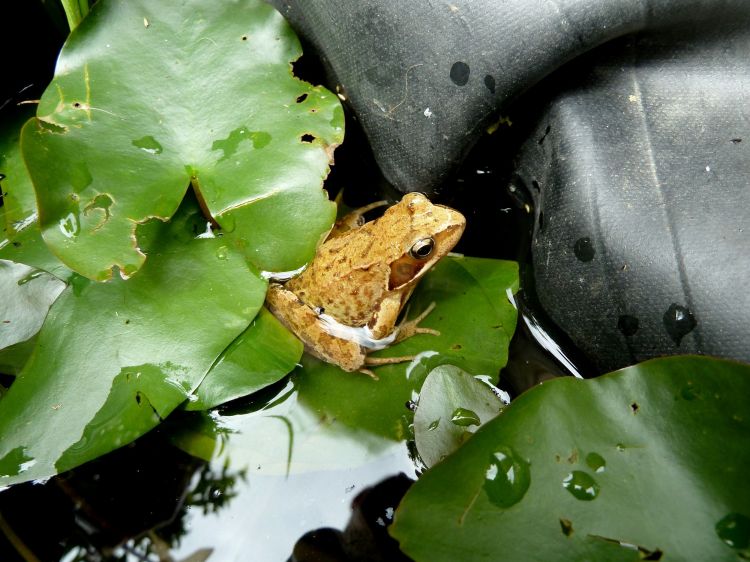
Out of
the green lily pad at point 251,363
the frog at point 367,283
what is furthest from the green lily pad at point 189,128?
the green lily pad at point 251,363

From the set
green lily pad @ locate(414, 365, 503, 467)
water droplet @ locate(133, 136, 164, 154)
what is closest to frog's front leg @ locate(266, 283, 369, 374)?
green lily pad @ locate(414, 365, 503, 467)

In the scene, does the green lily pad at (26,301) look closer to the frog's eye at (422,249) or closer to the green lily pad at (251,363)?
the green lily pad at (251,363)

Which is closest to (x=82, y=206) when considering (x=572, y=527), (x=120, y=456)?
(x=120, y=456)

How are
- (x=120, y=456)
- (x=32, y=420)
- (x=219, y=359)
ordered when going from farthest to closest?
(x=120, y=456)
(x=219, y=359)
(x=32, y=420)

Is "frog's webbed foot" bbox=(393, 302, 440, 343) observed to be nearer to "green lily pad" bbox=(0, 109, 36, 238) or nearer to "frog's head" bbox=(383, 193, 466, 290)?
"frog's head" bbox=(383, 193, 466, 290)

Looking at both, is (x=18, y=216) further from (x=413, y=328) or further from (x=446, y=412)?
(x=446, y=412)

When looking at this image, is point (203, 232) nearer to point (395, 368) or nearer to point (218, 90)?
point (218, 90)
